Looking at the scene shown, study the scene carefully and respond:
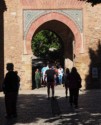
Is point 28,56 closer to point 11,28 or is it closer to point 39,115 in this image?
point 11,28

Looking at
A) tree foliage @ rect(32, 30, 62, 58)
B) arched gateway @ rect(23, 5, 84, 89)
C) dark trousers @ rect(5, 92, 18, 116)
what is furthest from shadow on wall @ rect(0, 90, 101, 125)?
tree foliage @ rect(32, 30, 62, 58)

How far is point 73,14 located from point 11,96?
591 inches

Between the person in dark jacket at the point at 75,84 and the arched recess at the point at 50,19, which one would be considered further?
the arched recess at the point at 50,19

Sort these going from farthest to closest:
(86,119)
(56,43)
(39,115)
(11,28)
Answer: (56,43) → (11,28) → (39,115) → (86,119)

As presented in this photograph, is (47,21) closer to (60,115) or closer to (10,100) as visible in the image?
(60,115)

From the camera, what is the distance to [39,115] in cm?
1455

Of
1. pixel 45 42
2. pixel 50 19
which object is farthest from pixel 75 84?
pixel 45 42

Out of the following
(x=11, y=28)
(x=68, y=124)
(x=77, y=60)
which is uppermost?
(x=11, y=28)

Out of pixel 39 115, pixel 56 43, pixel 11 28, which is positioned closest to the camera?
pixel 39 115

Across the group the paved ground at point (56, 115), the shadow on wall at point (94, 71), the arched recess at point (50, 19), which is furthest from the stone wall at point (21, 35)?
the paved ground at point (56, 115)

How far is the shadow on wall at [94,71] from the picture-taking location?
2820cm

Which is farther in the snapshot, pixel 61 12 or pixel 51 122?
pixel 61 12

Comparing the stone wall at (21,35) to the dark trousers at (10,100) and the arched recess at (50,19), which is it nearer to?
the arched recess at (50,19)

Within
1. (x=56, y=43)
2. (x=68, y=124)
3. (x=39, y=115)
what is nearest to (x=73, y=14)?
(x=39, y=115)
